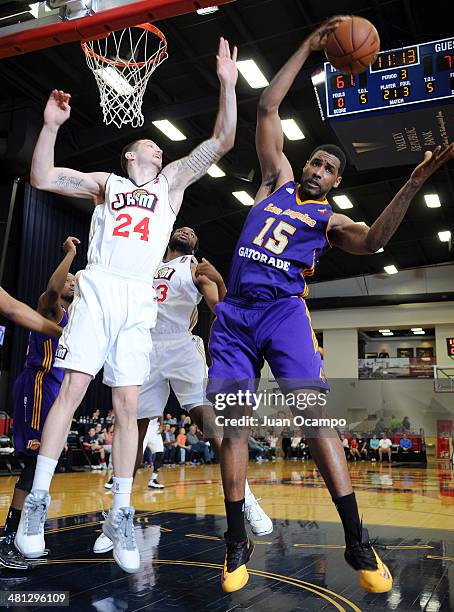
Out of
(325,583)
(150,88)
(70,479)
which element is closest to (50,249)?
(150,88)

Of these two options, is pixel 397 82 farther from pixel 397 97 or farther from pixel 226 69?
pixel 226 69

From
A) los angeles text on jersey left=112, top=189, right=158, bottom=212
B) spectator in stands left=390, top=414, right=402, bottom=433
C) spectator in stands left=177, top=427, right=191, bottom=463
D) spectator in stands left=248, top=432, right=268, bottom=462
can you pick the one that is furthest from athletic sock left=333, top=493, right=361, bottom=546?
spectator in stands left=390, top=414, right=402, bottom=433

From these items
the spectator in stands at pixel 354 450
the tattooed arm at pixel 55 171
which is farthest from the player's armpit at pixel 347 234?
the spectator in stands at pixel 354 450

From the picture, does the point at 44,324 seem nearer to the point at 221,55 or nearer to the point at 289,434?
the point at 221,55

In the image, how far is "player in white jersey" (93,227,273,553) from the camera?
418cm

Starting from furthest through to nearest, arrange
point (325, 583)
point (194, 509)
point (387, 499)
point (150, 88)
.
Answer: point (150, 88)
point (387, 499)
point (194, 509)
point (325, 583)

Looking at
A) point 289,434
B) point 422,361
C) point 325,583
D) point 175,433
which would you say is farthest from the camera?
point 422,361

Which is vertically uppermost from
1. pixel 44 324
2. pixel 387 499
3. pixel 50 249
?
pixel 50 249

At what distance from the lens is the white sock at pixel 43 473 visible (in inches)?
110

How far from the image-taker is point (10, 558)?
10.2 ft

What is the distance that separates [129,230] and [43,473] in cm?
133

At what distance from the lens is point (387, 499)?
747 centimetres

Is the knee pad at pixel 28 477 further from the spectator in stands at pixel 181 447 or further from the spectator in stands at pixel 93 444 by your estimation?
the spectator in stands at pixel 181 447

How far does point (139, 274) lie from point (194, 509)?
3.50 metres
